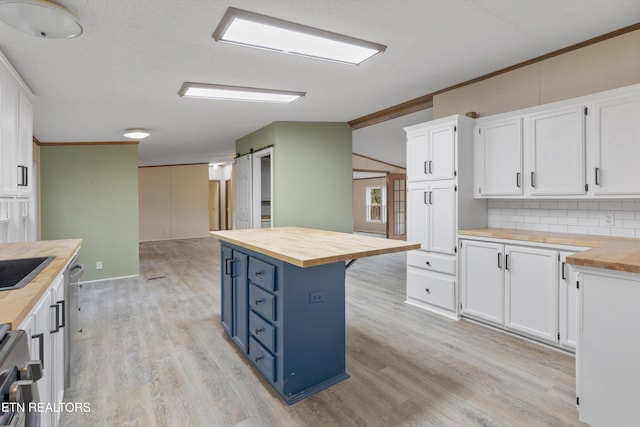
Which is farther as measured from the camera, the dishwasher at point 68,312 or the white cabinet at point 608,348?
the dishwasher at point 68,312

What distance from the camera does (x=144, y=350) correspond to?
9.27ft

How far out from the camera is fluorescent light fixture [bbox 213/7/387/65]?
80.7 inches

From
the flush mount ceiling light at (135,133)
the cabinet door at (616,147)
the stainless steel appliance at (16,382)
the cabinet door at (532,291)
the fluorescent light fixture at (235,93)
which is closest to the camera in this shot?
the stainless steel appliance at (16,382)

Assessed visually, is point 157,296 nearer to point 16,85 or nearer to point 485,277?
point 16,85

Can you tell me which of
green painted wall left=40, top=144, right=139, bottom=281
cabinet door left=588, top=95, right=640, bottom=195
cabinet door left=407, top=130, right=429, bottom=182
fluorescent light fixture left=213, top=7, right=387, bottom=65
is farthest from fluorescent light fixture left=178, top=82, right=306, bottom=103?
green painted wall left=40, top=144, right=139, bottom=281

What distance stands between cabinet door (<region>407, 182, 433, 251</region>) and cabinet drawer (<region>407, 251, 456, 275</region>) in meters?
0.10

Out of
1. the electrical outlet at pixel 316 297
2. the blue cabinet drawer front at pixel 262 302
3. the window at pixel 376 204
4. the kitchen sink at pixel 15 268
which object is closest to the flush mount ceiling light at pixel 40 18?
the kitchen sink at pixel 15 268

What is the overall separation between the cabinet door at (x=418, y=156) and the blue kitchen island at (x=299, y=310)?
1.51m

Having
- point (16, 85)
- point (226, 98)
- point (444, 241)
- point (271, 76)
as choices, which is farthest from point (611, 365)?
point (16, 85)

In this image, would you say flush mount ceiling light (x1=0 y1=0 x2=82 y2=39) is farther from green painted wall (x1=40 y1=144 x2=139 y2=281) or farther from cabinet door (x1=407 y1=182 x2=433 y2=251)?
green painted wall (x1=40 y1=144 x2=139 y2=281)

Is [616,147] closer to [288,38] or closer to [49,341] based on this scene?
[288,38]

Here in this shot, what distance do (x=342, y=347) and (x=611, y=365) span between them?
4.70ft

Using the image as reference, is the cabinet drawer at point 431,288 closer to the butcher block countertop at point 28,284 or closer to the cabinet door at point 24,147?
the butcher block countertop at point 28,284

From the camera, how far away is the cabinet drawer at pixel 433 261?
3.35m
